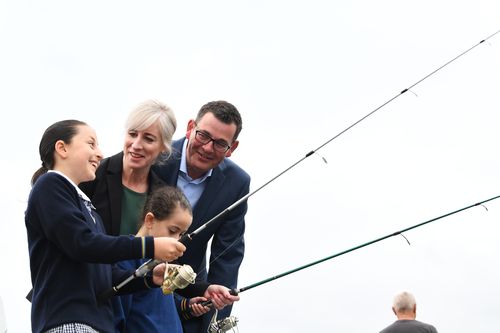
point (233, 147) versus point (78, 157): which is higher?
point (233, 147)

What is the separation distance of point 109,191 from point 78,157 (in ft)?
2.49

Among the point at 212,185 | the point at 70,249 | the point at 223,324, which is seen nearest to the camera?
the point at 70,249

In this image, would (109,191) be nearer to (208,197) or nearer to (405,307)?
(208,197)

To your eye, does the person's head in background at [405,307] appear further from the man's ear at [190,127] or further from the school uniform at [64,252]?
the school uniform at [64,252]

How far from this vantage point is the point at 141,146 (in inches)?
174

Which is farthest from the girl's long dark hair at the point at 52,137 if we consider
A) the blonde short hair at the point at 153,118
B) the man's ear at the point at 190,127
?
the man's ear at the point at 190,127

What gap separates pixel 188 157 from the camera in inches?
202

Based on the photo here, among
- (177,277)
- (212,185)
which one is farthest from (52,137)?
(212,185)

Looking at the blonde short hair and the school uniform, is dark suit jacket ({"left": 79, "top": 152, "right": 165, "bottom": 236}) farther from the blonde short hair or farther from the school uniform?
the school uniform

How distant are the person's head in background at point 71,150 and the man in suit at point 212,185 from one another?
1161mm

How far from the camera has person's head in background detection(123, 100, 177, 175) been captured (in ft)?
14.5

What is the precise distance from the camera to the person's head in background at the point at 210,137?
5117 mm

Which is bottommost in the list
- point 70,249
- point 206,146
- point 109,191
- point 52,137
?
point 70,249

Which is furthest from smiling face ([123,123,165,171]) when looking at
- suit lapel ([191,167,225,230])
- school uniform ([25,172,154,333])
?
school uniform ([25,172,154,333])
